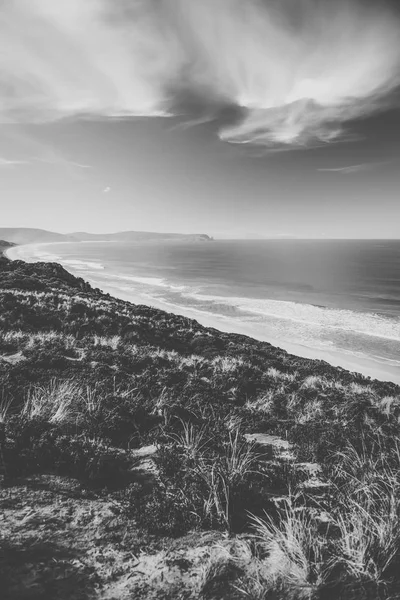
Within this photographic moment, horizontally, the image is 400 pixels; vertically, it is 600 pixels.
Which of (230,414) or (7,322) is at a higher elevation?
(7,322)

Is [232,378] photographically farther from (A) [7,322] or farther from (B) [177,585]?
(A) [7,322]

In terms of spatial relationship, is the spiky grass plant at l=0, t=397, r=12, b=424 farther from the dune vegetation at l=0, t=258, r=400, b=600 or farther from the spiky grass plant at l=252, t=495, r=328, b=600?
the spiky grass plant at l=252, t=495, r=328, b=600

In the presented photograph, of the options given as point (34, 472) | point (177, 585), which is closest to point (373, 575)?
point (177, 585)

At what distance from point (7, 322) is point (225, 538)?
1249 cm

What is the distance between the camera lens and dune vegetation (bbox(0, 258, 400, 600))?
7.61 feet

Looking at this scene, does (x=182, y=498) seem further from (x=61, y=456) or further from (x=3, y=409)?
(x=3, y=409)

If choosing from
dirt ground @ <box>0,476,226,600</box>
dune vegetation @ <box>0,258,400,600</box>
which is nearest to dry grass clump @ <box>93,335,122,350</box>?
dune vegetation @ <box>0,258,400,600</box>

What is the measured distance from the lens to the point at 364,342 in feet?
83.3

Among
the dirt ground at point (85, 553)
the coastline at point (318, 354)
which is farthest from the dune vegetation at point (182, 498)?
the coastline at point (318, 354)

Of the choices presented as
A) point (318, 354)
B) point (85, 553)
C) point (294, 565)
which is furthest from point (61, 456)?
point (318, 354)

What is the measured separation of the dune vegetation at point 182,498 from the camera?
7.61 feet

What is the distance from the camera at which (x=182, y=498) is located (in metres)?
3.11

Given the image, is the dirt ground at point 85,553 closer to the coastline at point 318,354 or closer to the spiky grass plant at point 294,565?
the spiky grass plant at point 294,565

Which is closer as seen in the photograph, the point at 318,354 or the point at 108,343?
the point at 108,343
